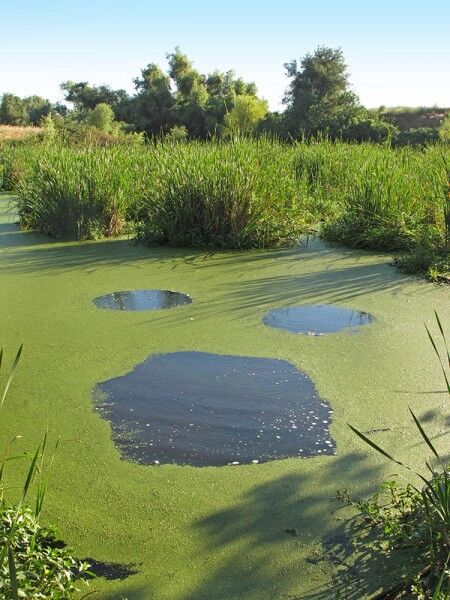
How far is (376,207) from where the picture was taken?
21.2ft

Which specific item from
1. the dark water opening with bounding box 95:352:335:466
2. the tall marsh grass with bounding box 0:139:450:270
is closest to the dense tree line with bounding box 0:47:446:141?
the tall marsh grass with bounding box 0:139:450:270

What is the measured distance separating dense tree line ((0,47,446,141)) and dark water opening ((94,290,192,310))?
58.4 ft

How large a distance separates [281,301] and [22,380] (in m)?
1.89

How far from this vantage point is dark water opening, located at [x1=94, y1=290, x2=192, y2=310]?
463 cm

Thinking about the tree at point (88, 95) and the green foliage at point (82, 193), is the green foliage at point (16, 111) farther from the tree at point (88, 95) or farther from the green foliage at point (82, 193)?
the green foliage at point (82, 193)

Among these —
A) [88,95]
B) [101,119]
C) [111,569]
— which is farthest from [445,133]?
[88,95]

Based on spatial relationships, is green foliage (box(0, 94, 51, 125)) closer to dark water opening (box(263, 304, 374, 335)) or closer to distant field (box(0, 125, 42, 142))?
distant field (box(0, 125, 42, 142))

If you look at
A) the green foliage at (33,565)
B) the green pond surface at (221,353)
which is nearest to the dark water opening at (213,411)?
the green pond surface at (221,353)

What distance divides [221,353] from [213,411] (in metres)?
0.74

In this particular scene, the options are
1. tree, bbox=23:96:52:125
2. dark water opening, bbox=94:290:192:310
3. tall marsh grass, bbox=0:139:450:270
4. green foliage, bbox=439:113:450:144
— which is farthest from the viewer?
tree, bbox=23:96:52:125

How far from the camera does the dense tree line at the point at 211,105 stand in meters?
25.2

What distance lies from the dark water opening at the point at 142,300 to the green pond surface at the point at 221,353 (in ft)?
0.34

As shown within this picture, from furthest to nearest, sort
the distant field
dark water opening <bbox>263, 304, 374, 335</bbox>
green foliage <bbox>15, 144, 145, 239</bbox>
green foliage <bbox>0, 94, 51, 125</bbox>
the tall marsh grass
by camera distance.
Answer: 1. green foliage <bbox>0, 94, 51, 125</bbox>
2. the distant field
3. green foliage <bbox>15, 144, 145, 239</bbox>
4. the tall marsh grass
5. dark water opening <bbox>263, 304, 374, 335</bbox>

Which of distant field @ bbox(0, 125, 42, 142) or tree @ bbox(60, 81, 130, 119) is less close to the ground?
tree @ bbox(60, 81, 130, 119)
